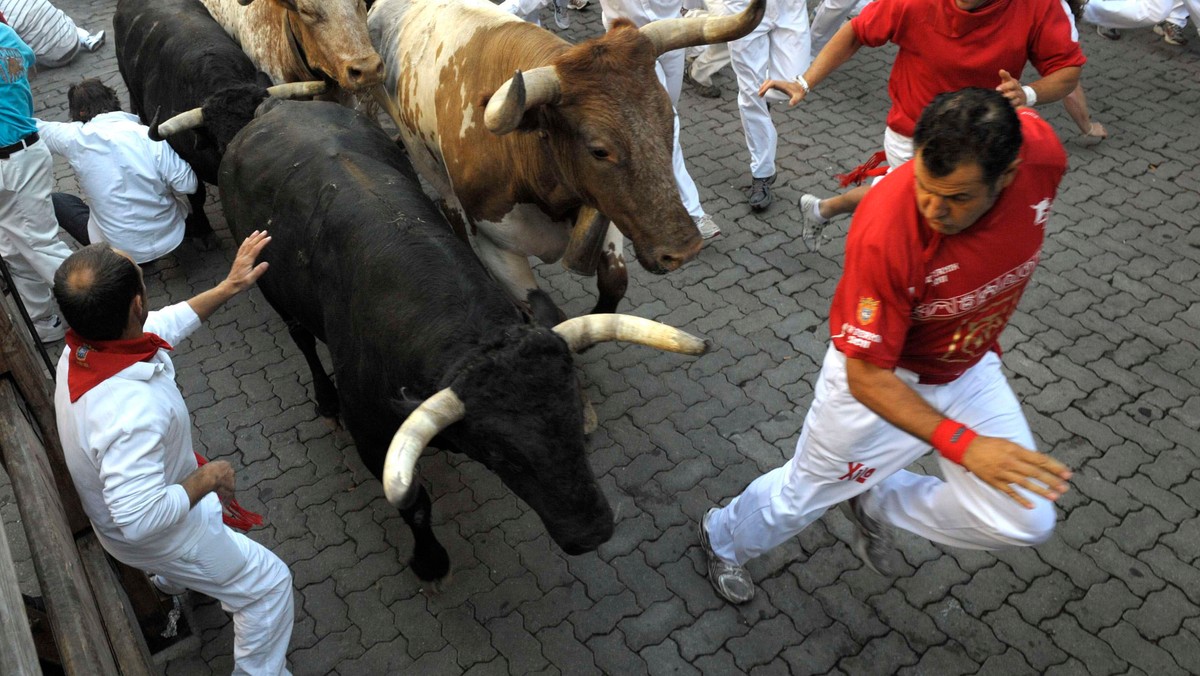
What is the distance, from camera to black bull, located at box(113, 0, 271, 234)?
5.71 m

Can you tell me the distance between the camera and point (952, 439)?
2.63 metres

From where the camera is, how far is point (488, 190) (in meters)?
4.50

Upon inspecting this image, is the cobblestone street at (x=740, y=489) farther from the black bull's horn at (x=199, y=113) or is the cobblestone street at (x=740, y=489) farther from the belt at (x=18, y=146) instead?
the black bull's horn at (x=199, y=113)

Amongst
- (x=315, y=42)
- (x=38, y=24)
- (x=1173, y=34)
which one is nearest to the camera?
(x=315, y=42)

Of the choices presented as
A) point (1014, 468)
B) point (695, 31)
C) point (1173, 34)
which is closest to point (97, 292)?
point (695, 31)

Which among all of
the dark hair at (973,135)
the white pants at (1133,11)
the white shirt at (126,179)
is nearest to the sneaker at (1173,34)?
the white pants at (1133,11)

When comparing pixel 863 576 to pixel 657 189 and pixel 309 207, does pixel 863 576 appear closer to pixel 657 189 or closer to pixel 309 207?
pixel 657 189

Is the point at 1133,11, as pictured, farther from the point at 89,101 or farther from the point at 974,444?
the point at 89,101

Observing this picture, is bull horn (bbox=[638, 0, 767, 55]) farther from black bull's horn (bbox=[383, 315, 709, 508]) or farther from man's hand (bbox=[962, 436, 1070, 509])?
man's hand (bbox=[962, 436, 1070, 509])

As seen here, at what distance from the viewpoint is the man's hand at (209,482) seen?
3.08m

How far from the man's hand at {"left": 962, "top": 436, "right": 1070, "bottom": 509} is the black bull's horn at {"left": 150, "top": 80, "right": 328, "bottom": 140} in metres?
4.56

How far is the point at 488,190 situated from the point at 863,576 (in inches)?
109

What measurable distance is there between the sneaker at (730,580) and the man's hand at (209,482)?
2.16 meters

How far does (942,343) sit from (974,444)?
47 cm
